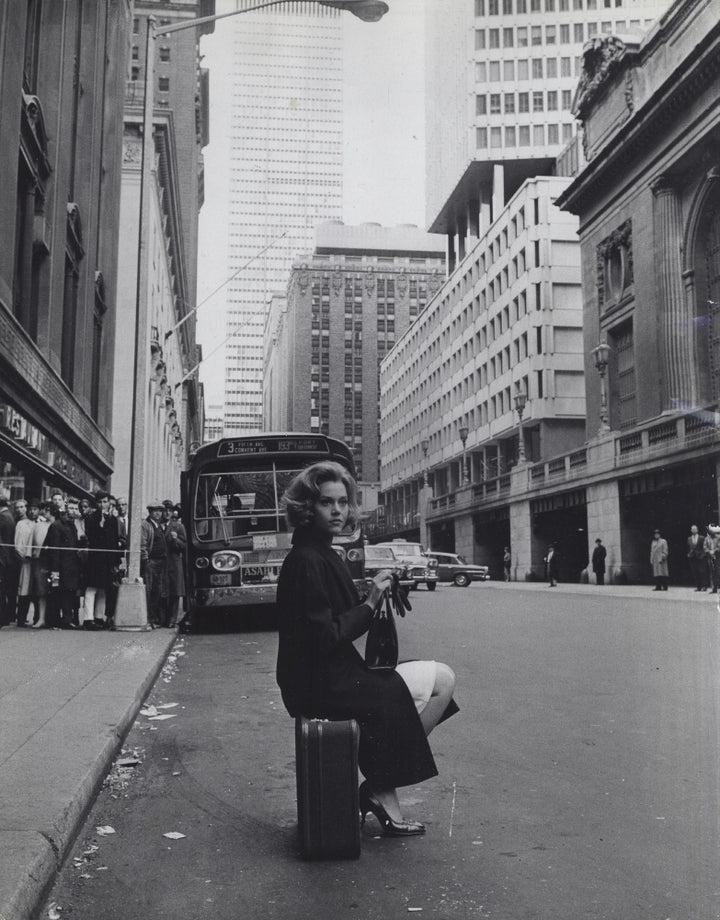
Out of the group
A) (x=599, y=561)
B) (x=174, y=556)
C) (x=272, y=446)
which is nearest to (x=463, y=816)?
(x=272, y=446)

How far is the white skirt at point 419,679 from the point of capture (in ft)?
13.7

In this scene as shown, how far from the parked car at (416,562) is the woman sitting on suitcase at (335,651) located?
91.4 ft

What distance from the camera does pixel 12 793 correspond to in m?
4.36

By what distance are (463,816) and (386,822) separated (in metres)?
0.59

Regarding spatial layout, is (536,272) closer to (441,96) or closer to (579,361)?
(579,361)

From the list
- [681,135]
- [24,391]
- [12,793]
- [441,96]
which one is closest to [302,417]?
[441,96]

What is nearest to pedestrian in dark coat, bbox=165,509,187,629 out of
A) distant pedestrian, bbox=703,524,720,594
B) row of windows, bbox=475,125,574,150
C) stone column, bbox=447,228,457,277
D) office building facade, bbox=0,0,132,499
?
office building facade, bbox=0,0,132,499

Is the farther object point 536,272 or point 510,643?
point 536,272

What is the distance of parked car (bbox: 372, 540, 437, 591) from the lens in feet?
108

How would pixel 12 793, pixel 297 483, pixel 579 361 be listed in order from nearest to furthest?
pixel 297 483 → pixel 12 793 → pixel 579 361

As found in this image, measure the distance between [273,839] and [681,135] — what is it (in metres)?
38.9

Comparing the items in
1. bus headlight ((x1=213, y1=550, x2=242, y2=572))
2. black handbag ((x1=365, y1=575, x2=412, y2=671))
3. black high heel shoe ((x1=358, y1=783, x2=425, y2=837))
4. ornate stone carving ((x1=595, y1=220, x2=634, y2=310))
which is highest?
ornate stone carving ((x1=595, y1=220, x2=634, y2=310))

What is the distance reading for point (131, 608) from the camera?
14367 millimetres

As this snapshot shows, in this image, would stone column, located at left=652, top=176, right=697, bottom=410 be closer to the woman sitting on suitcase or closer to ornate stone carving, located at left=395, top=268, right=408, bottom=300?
the woman sitting on suitcase
